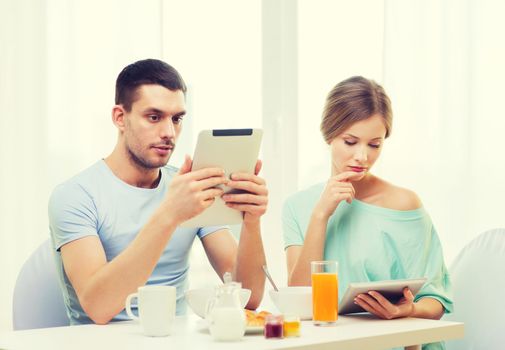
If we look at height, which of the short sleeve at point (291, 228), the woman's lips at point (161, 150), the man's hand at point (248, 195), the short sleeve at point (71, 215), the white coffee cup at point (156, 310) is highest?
the woman's lips at point (161, 150)

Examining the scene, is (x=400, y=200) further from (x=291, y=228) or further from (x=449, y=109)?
(x=449, y=109)

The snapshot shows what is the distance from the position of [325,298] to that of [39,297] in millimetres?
923

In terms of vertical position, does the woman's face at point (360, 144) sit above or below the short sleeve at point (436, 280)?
above

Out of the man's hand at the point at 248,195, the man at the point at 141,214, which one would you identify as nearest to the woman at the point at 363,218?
the man at the point at 141,214

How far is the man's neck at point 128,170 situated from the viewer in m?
2.38

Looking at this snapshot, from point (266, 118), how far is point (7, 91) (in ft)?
3.59

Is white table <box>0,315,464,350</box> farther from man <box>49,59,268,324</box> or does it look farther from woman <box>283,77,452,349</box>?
woman <box>283,77,452,349</box>

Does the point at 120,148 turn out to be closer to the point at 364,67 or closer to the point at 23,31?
the point at 23,31

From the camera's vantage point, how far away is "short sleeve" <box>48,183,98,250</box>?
7.07 feet

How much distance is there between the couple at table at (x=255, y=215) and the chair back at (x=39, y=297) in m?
0.11

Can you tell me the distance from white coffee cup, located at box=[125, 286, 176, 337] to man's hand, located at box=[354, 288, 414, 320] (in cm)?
49

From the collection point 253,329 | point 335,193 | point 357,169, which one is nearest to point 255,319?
point 253,329

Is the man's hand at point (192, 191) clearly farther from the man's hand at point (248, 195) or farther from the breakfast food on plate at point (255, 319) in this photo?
the breakfast food on plate at point (255, 319)

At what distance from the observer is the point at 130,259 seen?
6.64 feet
